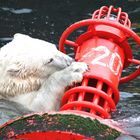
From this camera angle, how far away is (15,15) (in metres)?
9.53

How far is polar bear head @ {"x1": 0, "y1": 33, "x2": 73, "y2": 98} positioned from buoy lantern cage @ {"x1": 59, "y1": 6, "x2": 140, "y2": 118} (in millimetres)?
261

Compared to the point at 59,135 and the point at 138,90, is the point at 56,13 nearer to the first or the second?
the point at 138,90

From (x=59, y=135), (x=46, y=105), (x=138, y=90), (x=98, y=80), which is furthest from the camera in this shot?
(x=138, y=90)

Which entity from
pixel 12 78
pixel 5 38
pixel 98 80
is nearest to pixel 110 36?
pixel 98 80

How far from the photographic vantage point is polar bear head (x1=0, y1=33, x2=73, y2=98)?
18.1 feet

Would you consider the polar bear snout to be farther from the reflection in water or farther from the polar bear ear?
the reflection in water

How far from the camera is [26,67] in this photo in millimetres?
5547

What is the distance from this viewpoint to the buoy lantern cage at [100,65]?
4688mm

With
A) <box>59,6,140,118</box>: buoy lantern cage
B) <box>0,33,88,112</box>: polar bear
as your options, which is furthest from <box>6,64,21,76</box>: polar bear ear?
<box>59,6,140,118</box>: buoy lantern cage

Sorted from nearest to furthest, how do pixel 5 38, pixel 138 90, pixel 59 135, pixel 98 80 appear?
pixel 59 135 < pixel 98 80 < pixel 138 90 < pixel 5 38

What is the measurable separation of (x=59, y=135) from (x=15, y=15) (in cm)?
578

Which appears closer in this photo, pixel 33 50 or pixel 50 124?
pixel 50 124

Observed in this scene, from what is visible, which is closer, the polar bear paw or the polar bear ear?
the polar bear paw

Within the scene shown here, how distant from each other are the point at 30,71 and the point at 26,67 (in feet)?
0.19
